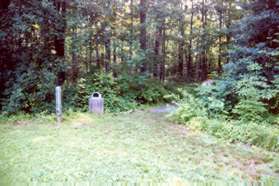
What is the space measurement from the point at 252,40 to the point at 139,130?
14.1 ft

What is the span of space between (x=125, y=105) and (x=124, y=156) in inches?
211

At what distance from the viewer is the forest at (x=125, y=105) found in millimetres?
4812

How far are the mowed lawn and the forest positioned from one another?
22 millimetres

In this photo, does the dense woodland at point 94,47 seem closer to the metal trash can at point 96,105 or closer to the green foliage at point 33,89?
the green foliage at point 33,89

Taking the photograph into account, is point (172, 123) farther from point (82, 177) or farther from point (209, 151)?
point (82, 177)

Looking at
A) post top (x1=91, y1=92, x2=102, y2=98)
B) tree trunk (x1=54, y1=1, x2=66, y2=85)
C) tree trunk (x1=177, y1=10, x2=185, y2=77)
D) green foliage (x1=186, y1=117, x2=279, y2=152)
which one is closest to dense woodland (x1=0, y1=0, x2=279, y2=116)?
tree trunk (x1=54, y1=1, x2=66, y2=85)

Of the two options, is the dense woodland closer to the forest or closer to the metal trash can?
the forest

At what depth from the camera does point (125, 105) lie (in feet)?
34.9

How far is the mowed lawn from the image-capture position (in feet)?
14.3

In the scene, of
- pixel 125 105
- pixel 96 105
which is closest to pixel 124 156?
pixel 96 105

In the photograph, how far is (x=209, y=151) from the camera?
5680mm

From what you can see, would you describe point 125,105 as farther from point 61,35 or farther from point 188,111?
point 61,35

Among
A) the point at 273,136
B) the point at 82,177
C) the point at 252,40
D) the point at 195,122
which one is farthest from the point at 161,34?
the point at 82,177

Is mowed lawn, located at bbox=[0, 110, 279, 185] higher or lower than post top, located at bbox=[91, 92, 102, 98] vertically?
lower
